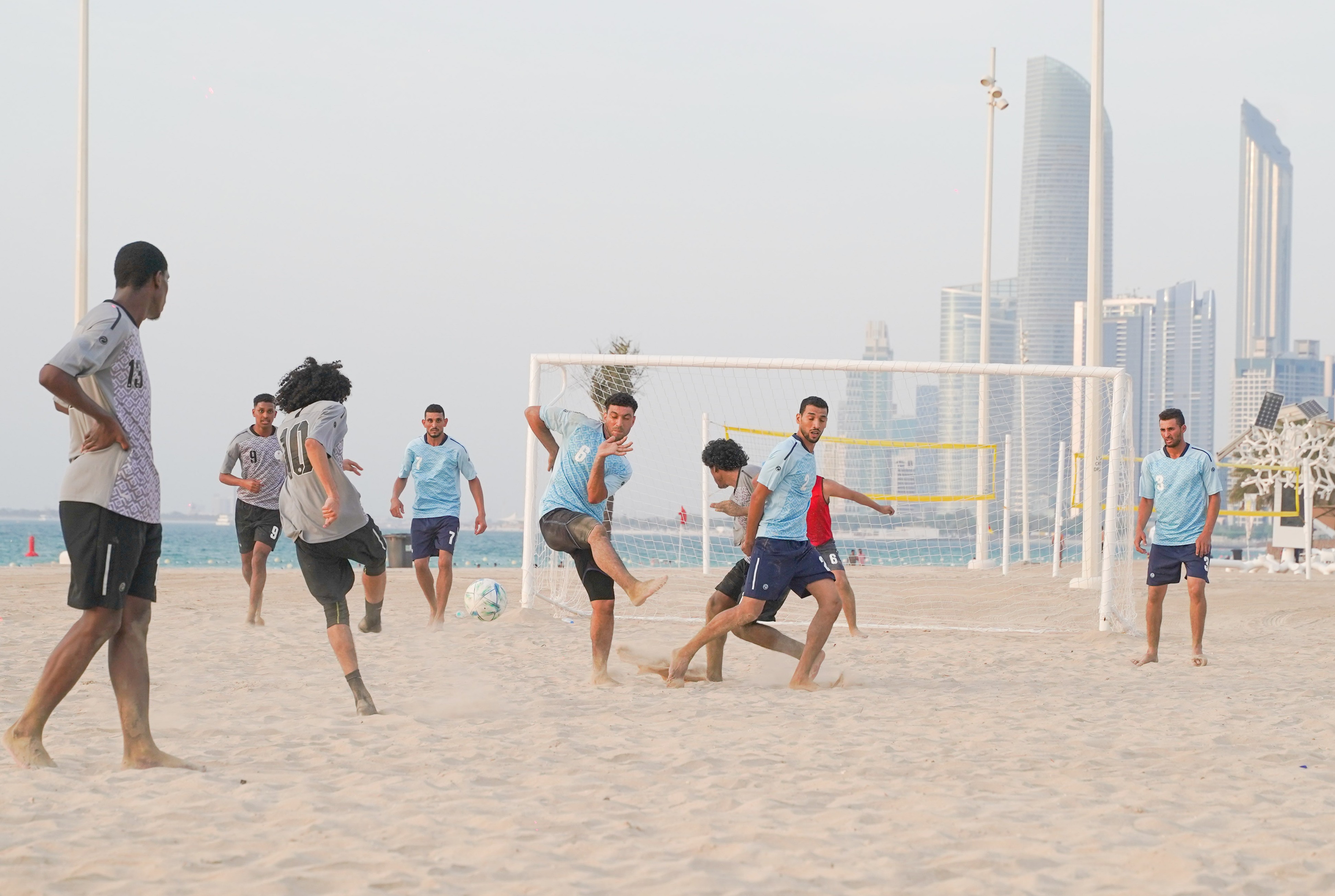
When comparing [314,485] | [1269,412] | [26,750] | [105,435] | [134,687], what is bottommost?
[26,750]

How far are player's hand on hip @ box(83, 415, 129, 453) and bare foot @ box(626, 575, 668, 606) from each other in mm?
2496

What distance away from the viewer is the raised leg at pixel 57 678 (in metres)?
3.94

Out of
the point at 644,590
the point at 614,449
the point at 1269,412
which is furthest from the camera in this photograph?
the point at 1269,412

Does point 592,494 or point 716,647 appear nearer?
point 592,494

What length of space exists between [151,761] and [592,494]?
2.68m

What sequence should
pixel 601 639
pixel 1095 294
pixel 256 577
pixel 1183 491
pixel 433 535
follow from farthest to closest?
pixel 1095 294 → pixel 433 535 → pixel 256 577 → pixel 1183 491 → pixel 601 639

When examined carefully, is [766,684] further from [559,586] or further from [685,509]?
[685,509]

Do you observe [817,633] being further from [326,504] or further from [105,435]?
[105,435]

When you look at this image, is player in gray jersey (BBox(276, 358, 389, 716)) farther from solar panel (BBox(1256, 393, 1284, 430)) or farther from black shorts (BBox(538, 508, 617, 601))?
solar panel (BBox(1256, 393, 1284, 430))

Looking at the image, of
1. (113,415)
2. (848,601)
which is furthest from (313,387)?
(848,601)

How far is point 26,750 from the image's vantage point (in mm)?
4031

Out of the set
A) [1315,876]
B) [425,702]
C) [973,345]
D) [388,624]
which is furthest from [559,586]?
[973,345]

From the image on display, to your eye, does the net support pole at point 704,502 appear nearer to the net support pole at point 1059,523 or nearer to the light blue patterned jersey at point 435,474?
the net support pole at point 1059,523

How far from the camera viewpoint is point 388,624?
383 inches
